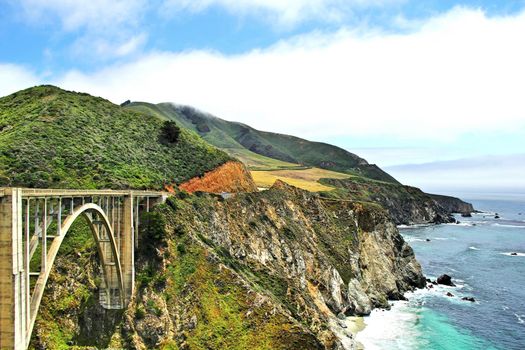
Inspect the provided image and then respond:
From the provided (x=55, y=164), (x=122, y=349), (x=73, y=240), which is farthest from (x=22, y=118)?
(x=122, y=349)

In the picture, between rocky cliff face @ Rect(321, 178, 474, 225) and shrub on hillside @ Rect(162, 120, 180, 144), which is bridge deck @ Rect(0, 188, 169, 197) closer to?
shrub on hillside @ Rect(162, 120, 180, 144)

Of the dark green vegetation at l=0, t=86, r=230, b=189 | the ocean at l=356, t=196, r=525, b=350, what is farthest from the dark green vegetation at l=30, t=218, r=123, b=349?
the ocean at l=356, t=196, r=525, b=350

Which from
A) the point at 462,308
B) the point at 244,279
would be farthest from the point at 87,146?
the point at 462,308

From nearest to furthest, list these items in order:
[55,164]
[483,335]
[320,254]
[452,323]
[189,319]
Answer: [189,319] < [55,164] < [483,335] < [452,323] < [320,254]

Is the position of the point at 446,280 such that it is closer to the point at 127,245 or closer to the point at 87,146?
the point at 127,245

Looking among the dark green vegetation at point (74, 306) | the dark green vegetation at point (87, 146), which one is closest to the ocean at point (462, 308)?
the dark green vegetation at point (74, 306)

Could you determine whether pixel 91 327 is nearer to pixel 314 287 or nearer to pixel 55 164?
pixel 55 164

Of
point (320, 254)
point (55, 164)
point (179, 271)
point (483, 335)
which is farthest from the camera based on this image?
point (320, 254)

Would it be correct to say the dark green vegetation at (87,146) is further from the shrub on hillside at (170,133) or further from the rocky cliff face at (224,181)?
the rocky cliff face at (224,181)
